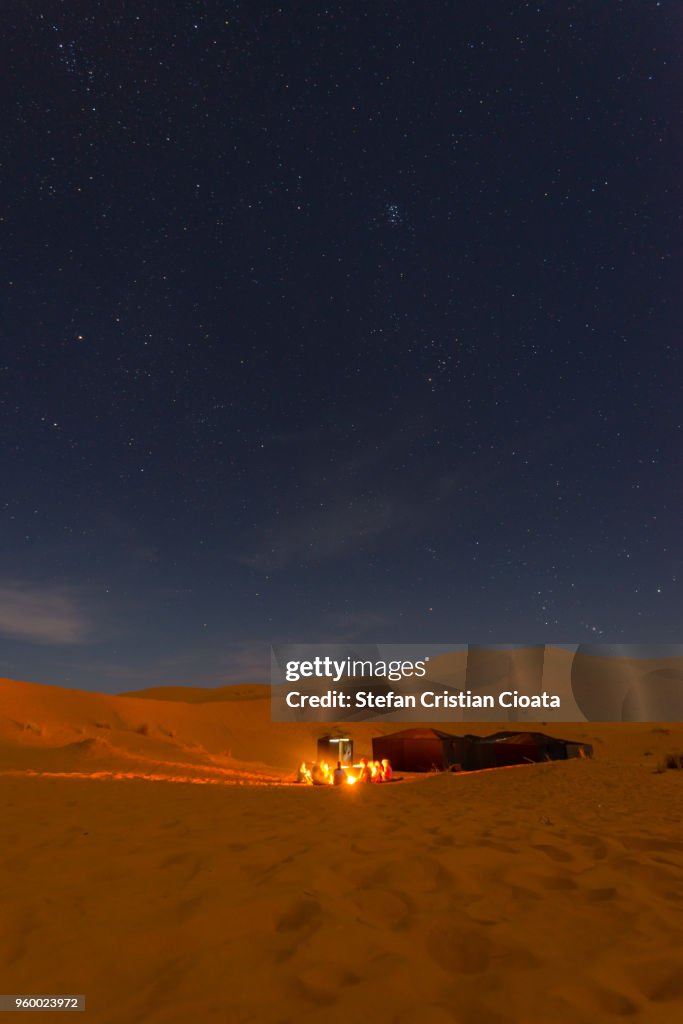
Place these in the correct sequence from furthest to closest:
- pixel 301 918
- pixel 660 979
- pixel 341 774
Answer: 1. pixel 341 774
2. pixel 301 918
3. pixel 660 979

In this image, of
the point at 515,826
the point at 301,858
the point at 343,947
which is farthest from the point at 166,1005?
the point at 515,826

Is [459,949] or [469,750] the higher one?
[459,949]

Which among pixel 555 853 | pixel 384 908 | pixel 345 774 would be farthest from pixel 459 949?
pixel 345 774

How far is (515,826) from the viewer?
17.0 feet

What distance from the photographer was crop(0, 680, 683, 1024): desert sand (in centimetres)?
217

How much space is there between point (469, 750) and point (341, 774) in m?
6.20

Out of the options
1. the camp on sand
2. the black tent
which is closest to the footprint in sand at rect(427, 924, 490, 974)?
the camp on sand

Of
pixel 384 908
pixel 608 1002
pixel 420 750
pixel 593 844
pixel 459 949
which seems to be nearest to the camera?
pixel 608 1002

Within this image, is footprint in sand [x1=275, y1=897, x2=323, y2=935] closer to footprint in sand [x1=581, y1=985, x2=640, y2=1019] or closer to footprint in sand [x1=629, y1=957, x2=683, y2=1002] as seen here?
footprint in sand [x1=581, y1=985, x2=640, y2=1019]

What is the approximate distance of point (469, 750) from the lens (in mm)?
18500

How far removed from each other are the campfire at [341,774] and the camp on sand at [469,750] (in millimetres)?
3507

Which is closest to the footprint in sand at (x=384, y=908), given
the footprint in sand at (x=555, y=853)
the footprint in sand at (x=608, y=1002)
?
the footprint in sand at (x=608, y=1002)

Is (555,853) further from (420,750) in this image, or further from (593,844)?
(420,750)

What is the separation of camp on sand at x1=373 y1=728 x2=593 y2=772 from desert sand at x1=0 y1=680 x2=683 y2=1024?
11.5 m
